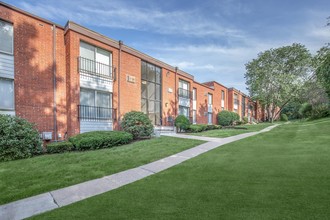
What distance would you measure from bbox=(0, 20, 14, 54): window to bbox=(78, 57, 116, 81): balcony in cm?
319

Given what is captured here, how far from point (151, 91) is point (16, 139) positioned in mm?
11126

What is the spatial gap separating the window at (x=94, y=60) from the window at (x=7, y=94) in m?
3.54

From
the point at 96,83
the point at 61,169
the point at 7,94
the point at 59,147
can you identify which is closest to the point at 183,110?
the point at 96,83

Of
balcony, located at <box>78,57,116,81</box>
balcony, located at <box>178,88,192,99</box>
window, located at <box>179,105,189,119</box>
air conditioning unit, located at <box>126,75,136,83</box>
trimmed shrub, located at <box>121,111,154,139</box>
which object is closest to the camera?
balcony, located at <box>78,57,116,81</box>

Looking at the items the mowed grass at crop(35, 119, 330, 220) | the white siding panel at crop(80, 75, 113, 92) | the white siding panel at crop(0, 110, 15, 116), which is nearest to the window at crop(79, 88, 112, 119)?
the white siding panel at crop(80, 75, 113, 92)

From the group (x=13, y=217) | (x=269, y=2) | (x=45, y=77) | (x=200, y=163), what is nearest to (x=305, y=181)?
(x=200, y=163)

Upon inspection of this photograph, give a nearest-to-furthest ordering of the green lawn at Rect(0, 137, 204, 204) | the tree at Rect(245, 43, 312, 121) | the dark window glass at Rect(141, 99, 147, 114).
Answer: the green lawn at Rect(0, 137, 204, 204) → the dark window glass at Rect(141, 99, 147, 114) → the tree at Rect(245, 43, 312, 121)

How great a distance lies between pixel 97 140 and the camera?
9672 mm

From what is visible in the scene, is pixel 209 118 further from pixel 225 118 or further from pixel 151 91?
pixel 151 91

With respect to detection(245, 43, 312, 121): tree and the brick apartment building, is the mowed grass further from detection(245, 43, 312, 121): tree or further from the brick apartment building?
detection(245, 43, 312, 121): tree

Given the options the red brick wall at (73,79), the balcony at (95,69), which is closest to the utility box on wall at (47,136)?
the red brick wall at (73,79)

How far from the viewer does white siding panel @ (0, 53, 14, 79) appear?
9219 mm

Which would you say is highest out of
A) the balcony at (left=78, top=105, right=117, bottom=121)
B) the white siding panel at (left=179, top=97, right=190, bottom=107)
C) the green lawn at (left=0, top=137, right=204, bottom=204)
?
the white siding panel at (left=179, top=97, right=190, bottom=107)

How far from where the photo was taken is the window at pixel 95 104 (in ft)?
39.2
